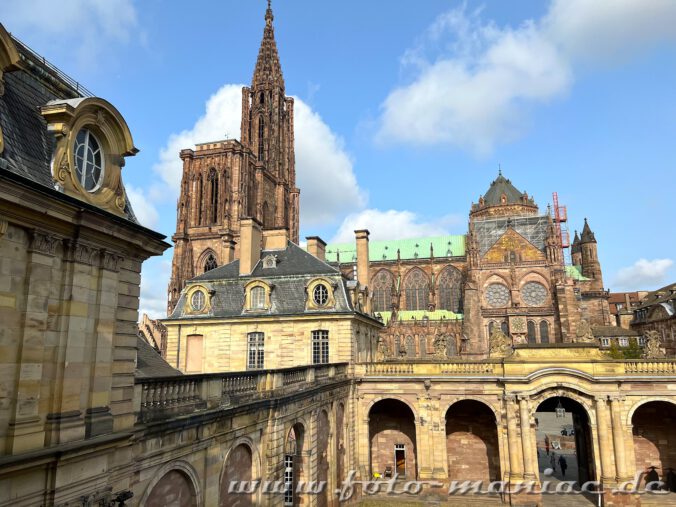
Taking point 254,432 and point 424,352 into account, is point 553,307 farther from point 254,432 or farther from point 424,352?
point 254,432

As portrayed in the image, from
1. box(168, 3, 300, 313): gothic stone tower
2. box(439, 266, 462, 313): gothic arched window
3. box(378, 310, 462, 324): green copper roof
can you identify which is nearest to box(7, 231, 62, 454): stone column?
box(168, 3, 300, 313): gothic stone tower

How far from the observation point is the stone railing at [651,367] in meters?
25.6

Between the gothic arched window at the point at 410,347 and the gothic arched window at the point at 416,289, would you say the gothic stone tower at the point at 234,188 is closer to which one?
the gothic arched window at the point at 416,289

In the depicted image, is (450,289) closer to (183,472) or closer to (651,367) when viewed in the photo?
(651,367)

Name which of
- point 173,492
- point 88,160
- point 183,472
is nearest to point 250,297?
point 183,472

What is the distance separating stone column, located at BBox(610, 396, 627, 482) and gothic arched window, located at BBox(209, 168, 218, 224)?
179 ft

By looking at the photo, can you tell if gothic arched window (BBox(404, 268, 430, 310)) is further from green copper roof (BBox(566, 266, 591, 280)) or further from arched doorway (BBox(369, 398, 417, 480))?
arched doorway (BBox(369, 398, 417, 480))

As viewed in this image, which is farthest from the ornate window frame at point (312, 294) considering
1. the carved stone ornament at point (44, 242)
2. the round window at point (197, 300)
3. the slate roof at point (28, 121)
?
the carved stone ornament at point (44, 242)

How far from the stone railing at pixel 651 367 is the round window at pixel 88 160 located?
90.4 ft

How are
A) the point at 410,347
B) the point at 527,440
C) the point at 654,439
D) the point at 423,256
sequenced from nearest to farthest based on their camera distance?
the point at 527,440 < the point at 654,439 < the point at 410,347 < the point at 423,256

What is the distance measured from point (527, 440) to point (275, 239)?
1936cm

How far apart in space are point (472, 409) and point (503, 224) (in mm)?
44523

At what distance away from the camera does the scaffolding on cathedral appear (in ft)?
217

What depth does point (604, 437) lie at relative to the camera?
25844 millimetres
